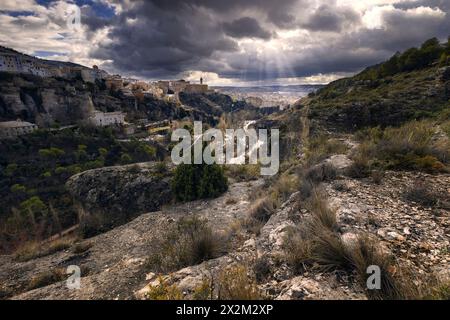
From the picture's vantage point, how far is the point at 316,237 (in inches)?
108

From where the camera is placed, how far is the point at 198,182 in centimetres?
942

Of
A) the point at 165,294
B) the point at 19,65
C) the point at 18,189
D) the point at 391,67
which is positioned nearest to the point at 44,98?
the point at 19,65

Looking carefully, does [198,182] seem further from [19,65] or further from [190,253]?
[19,65]

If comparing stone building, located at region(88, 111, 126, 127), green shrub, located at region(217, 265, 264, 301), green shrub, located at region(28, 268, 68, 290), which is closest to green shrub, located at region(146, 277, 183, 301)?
green shrub, located at region(217, 265, 264, 301)

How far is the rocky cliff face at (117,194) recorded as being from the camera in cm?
952

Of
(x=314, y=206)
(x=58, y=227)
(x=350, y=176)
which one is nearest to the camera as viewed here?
(x=314, y=206)

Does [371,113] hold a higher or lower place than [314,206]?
higher

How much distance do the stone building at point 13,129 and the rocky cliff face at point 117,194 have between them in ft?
108

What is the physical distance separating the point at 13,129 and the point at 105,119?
15.2 meters

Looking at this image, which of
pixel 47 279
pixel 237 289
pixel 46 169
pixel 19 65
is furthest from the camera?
pixel 19 65

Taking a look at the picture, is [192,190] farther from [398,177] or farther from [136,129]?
[136,129]

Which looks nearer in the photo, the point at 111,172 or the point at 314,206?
the point at 314,206
